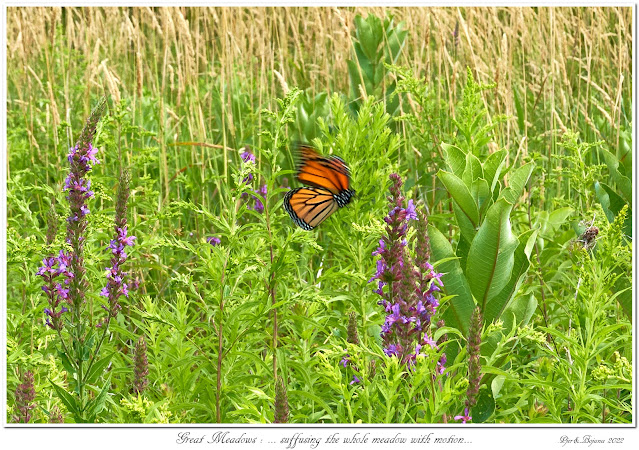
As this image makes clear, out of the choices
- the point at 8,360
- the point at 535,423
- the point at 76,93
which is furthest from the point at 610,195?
the point at 76,93

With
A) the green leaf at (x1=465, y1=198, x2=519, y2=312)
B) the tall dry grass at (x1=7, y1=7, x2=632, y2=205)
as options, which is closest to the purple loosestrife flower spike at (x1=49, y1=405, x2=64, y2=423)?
the green leaf at (x1=465, y1=198, x2=519, y2=312)

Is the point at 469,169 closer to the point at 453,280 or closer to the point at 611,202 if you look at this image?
the point at 453,280

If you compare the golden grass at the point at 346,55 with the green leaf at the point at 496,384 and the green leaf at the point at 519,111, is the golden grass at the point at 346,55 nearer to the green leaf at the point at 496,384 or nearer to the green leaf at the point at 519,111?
the green leaf at the point at 519,111

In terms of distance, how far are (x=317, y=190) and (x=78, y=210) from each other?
1.18 metres

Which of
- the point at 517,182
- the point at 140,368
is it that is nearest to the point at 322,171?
the point at 517,182

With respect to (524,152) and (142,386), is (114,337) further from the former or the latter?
(524,152)

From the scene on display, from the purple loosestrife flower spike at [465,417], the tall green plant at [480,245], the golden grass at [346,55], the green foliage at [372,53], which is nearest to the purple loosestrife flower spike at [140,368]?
the purple loosestrife flower spike at [465,417]

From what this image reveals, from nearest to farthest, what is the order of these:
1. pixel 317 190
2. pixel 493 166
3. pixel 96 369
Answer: pixel 96 369, pixel 493 166, pixel 317 190

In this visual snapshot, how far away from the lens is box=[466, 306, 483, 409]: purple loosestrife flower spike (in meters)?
1.95

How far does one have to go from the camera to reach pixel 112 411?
264 cm

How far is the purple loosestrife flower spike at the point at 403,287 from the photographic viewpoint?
200 cm

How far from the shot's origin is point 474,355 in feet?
6.52

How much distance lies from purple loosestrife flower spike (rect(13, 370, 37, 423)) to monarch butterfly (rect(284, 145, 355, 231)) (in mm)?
1338

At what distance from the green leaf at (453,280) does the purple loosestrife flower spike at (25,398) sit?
138cm
